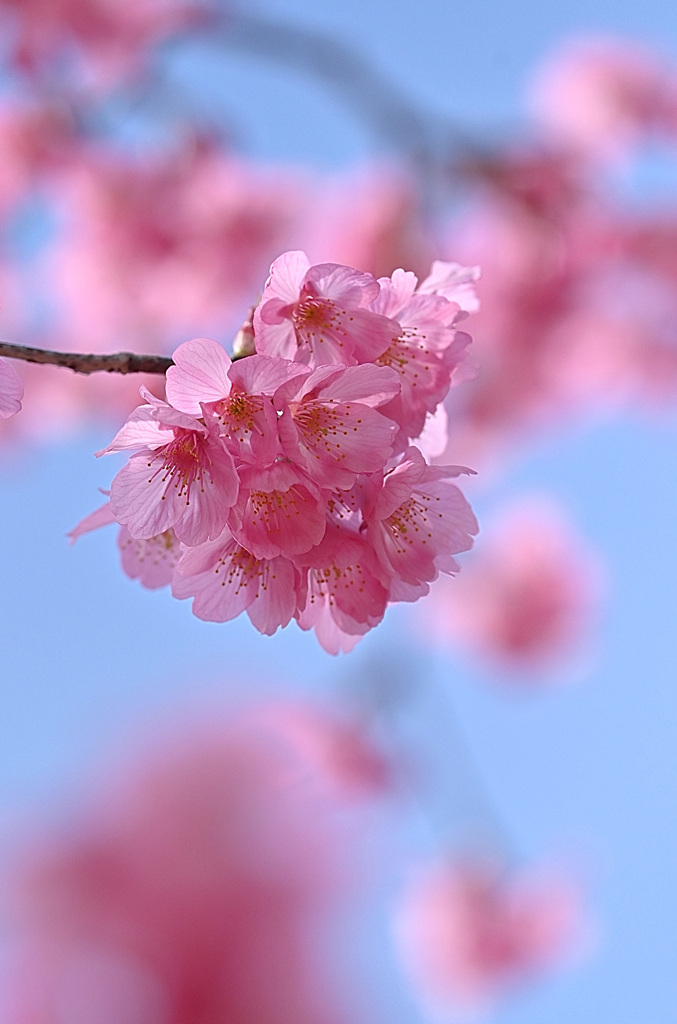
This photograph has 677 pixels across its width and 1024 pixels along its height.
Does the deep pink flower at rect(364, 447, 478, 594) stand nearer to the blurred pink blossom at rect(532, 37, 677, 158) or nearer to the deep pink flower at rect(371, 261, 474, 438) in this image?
the deep pink flower at rect(371, 261, 474, 438)

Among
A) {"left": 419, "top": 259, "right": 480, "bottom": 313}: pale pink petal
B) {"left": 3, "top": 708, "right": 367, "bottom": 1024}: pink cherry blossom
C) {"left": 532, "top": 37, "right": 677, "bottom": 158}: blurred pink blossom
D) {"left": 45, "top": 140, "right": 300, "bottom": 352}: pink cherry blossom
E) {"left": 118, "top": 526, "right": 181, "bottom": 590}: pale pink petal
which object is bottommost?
{"left": 3, "top": 708, "right": 367, "bottom": 1024}: pink cherry blossom

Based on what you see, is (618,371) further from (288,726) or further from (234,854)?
(234,854)

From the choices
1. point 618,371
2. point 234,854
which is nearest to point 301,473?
point 234,854

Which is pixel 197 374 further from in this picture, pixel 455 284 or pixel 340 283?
pixel 455 284

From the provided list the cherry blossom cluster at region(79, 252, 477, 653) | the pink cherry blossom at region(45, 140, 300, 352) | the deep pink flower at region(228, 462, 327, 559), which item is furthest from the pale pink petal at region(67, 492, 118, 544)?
the pink cherry blossom at region(45, 140, 300, 352)

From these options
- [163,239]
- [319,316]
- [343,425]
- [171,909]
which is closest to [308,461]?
[343,425]

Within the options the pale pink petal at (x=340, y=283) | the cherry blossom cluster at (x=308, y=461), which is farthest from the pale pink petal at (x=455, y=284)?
the pale pink petal at (x=340, y=283)
